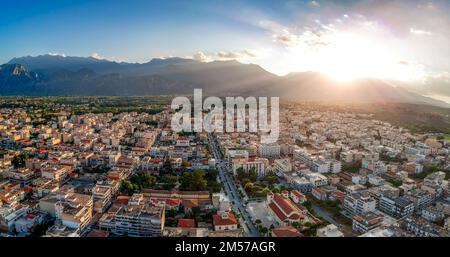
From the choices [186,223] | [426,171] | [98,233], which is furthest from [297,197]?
[426,171]

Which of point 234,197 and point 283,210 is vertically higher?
point 283,210

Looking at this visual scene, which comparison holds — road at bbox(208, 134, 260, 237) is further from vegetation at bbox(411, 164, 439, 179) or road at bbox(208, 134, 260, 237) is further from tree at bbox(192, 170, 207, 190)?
vegetation at bbox(411, 164, 439, 179)

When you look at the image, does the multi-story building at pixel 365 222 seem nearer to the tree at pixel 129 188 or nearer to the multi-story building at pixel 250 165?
the multi-story building at pixel 250 165

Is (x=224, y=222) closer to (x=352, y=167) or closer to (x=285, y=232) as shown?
(x=285, y=232)

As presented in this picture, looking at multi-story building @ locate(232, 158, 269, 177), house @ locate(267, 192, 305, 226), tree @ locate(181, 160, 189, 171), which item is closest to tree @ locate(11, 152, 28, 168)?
tree @ locate(181, 160, 189, 171)

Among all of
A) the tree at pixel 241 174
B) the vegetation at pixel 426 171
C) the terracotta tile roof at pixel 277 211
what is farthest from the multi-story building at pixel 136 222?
the vegetation at pixel 426 171
